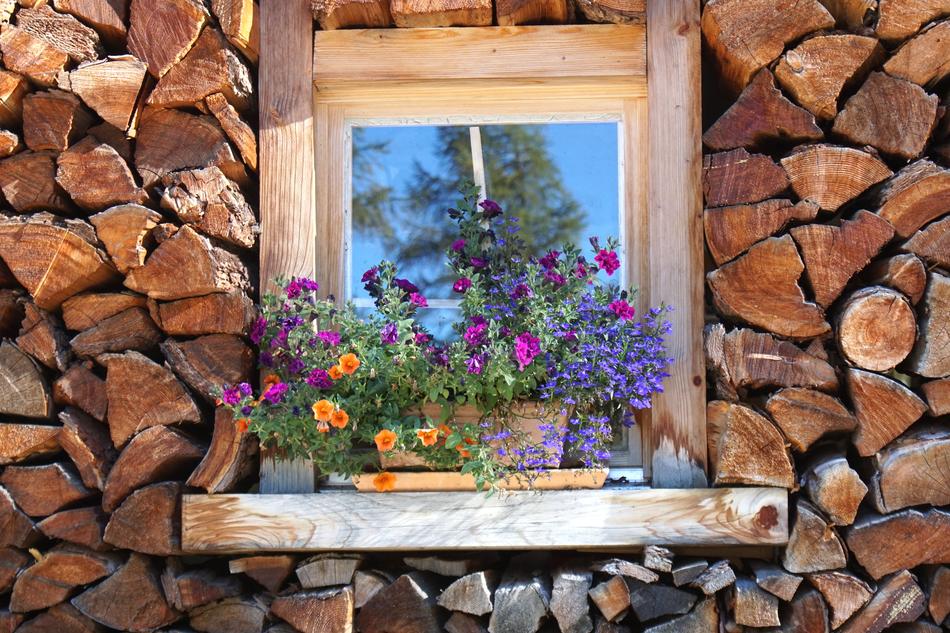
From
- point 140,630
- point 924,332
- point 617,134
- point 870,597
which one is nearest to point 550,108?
point 617,134

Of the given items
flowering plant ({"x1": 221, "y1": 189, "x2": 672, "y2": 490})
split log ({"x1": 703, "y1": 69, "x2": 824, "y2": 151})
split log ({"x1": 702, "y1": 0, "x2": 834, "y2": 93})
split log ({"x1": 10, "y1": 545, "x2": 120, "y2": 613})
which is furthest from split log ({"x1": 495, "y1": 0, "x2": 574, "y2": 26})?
split log ({"x1": 10, "y1": 545, "x2": 120, "y2": 613})

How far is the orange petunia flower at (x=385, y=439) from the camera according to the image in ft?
8.05

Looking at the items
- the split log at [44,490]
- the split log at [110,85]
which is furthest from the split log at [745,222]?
the split log at [44,490]

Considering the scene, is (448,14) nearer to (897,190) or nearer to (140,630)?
(897,190)

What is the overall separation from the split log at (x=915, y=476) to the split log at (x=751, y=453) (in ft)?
0.77

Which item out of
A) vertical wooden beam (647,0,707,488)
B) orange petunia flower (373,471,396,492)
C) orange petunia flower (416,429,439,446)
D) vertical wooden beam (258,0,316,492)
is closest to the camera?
orange petunia flower (416,429,439,446)

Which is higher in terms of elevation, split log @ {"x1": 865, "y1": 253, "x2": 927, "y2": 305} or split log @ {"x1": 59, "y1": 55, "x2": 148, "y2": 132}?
split log @ {"x1": 59, "y1": 55, "x2": 148, "y2": 132}

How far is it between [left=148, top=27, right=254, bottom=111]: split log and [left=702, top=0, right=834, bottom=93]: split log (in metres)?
1.42

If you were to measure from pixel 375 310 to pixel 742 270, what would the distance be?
1.10m

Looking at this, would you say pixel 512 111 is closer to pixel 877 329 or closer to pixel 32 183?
pixel 877 329

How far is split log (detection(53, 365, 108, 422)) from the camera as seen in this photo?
8.66 feet

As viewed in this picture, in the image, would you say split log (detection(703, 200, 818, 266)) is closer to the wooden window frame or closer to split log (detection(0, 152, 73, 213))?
the wooden window frame

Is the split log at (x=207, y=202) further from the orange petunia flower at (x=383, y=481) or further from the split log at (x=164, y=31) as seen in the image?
the orange petunia flower at (x=383, y=481)

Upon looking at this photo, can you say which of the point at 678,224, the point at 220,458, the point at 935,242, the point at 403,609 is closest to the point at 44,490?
the point at 220,458
